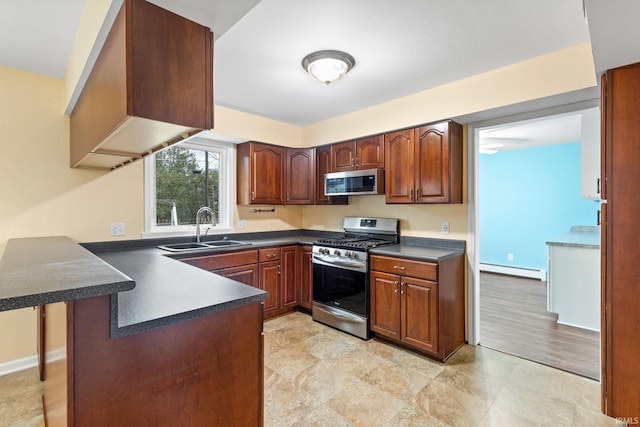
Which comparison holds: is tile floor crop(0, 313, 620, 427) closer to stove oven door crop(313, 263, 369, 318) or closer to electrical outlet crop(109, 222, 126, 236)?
stove oven door crop(313, 263, 369, 318)

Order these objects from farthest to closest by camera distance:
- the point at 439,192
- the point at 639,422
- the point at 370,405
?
1. the point at 439,192
2. the point at 370,405
3. the point at 639,422

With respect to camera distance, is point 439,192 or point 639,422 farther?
point 439,192

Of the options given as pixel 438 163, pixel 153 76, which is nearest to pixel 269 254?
pixel 438 163

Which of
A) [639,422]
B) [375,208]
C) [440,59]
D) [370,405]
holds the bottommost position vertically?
[370,405]

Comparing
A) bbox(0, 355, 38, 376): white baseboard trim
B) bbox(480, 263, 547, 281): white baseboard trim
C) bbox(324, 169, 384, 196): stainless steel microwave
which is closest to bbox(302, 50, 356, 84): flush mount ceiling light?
bbox(324, 169, 384, 196): stainless steel microwave

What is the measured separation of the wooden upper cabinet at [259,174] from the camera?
3738 mm

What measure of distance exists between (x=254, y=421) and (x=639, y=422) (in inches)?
80.2

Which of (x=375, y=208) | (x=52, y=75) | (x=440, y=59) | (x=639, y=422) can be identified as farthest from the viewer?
(x=375, y=208)

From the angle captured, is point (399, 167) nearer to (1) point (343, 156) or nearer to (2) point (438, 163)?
(2) point (438, 163)

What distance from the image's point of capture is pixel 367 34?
1994 mm

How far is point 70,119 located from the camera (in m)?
2.68

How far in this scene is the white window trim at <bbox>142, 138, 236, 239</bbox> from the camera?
3160mm

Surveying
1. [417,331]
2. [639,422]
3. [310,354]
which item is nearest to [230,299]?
[310,354]

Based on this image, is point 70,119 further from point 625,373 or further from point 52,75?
point 625,373
